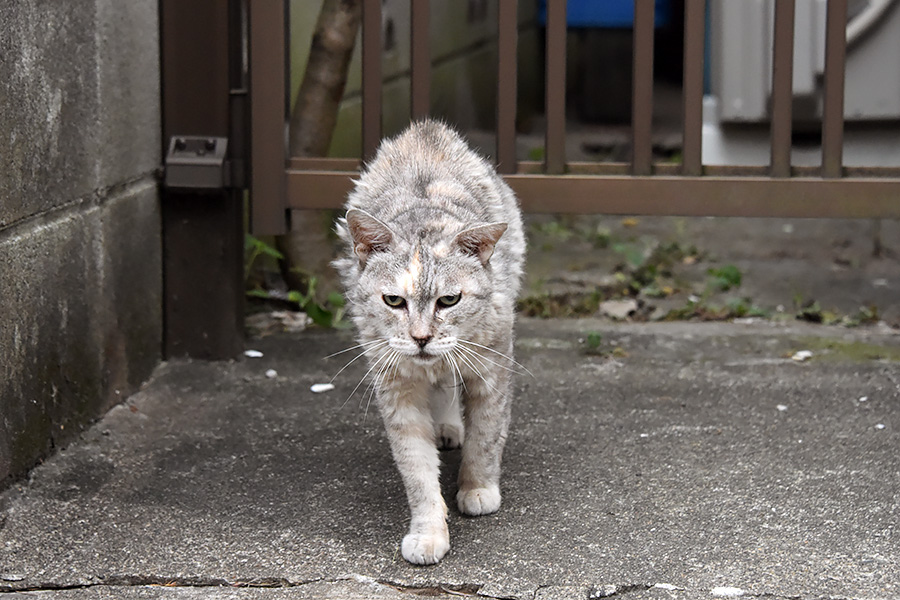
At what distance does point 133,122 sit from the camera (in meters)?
3.80

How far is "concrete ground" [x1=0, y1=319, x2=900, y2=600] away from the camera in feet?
8.48

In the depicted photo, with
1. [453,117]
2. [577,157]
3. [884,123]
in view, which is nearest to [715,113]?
[884,123]

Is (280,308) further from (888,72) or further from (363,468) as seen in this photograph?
(888,72)

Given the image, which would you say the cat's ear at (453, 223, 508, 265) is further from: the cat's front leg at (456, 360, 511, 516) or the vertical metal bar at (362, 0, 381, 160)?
the vertical metal bar at (362, 0, 381, 160)

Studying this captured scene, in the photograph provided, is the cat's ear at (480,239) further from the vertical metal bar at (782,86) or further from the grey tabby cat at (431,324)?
the vertical metal bar at (782,86)

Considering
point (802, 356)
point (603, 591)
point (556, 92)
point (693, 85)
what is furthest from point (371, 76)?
point (603, 591)

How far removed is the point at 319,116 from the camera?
477 centimetres

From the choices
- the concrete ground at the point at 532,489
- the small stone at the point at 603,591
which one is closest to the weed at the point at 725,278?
the concrete ground at the point at 532,489

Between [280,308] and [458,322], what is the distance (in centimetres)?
230

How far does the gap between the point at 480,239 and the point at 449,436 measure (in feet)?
2.87

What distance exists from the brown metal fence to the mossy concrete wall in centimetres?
126

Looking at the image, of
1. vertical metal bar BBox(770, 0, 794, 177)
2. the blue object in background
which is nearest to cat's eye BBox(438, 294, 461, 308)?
vertical metal bar BBox(770, 0, 794, 177)

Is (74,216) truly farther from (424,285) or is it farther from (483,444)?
(483,444)

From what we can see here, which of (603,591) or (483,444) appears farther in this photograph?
(483,444)
